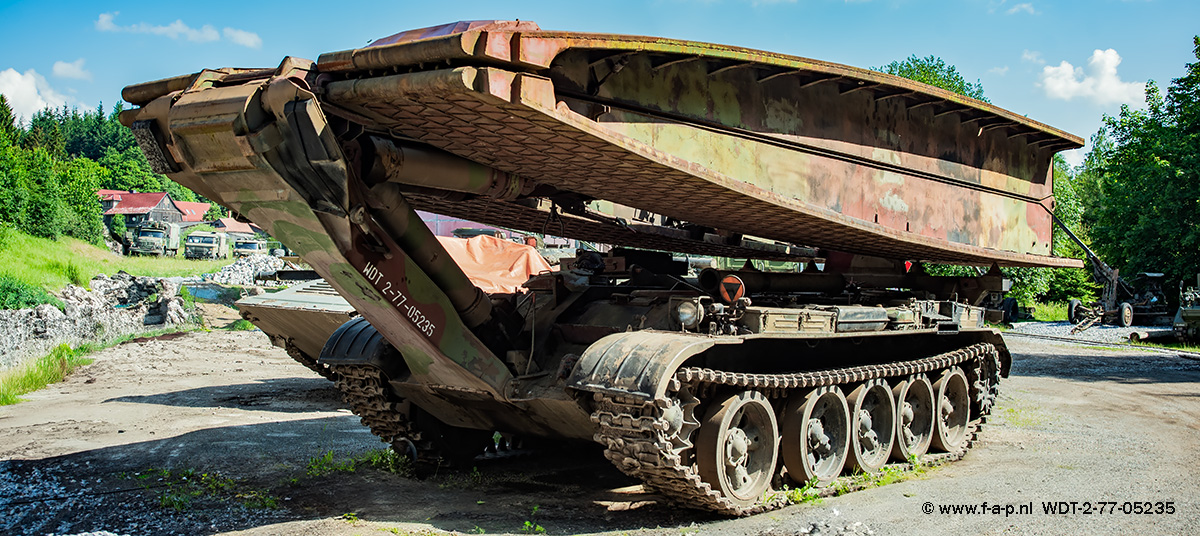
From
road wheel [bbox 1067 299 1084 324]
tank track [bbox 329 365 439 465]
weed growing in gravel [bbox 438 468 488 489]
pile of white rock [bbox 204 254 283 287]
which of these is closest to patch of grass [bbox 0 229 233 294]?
pile of white rock [bbox 204 254 283 287]

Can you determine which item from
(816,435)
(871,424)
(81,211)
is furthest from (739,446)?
(81,211)

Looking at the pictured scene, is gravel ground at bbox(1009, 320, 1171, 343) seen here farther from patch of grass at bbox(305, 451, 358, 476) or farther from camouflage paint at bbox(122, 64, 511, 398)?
camouflage paint at bbox(122, 64, 511, 398)

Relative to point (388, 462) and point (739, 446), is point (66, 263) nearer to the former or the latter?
point (388, 462)

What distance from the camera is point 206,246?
50344mm


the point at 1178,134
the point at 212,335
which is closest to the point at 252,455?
the point at 212,335

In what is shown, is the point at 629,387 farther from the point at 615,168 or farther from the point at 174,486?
the point at 174,486

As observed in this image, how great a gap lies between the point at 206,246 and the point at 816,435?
48772 mm

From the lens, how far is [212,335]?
74.2ft

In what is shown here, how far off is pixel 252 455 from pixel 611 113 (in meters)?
5.65

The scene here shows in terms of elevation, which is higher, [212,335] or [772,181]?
[772,181]

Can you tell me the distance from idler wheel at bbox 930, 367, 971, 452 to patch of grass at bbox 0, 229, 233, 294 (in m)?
23.2

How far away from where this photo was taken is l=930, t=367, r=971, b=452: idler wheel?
934cm

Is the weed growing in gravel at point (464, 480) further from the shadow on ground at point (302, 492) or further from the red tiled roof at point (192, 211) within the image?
the red tiled roof at point (192, 211)

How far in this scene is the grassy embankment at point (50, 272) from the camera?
1484 centimetres
